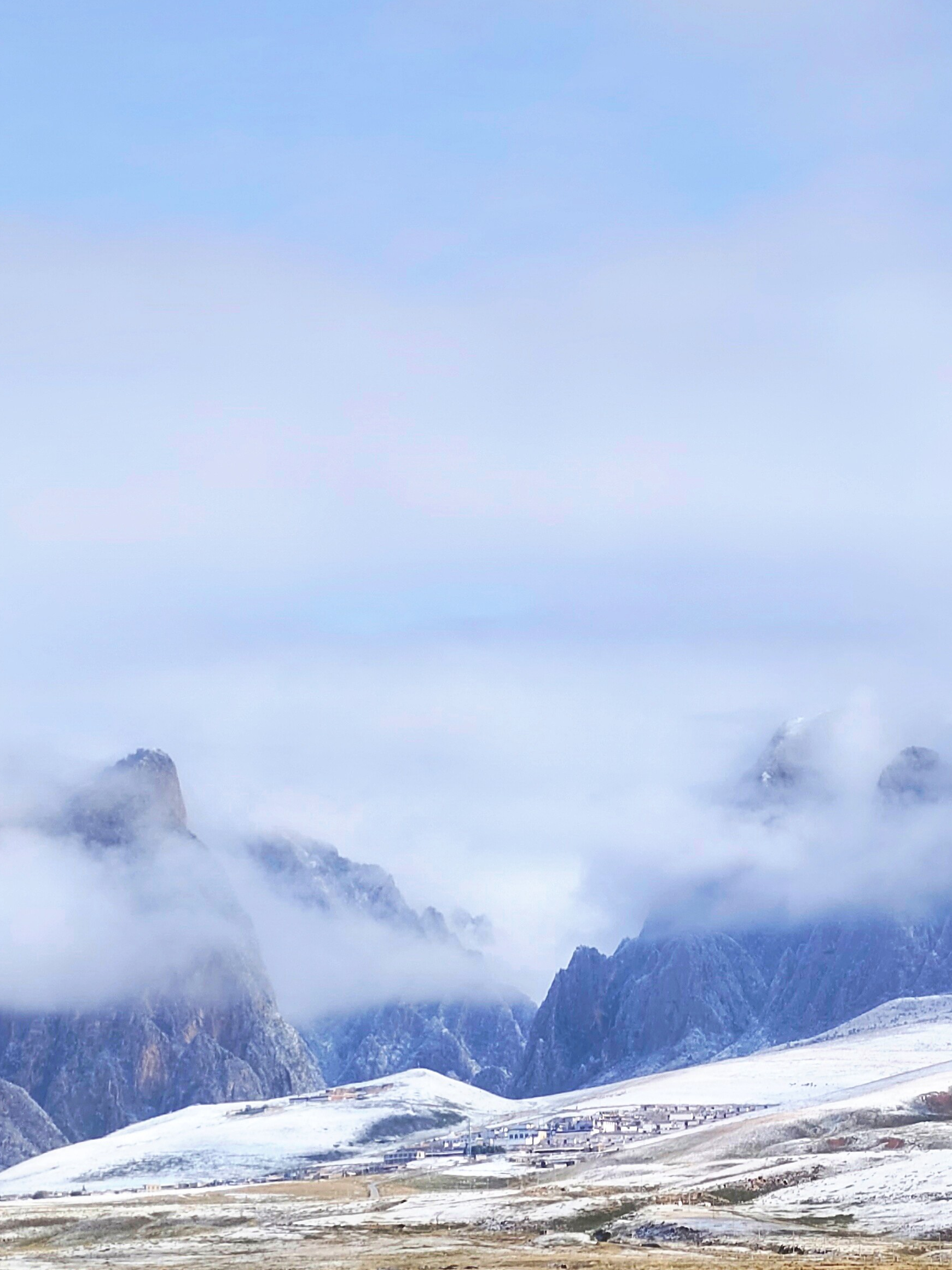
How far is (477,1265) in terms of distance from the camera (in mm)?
179250

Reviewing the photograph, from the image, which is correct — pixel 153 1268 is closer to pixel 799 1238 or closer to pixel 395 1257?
pixel 395 1257

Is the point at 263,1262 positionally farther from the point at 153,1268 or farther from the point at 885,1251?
the point at 885,1251

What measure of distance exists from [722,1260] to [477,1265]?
23.0m

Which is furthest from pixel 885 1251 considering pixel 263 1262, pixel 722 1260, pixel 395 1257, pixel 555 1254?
pixel 263 1262

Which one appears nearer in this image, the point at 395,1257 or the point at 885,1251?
the point at 885,1251

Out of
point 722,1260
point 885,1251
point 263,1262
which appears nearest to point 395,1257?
point 263,1262

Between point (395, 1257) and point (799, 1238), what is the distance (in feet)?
138

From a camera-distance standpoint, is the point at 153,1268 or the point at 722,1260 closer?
the point at 722,1260

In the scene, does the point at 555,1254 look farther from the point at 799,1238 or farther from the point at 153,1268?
the point at 153,1268

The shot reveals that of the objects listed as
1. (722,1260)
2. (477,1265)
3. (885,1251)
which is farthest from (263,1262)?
(885,1251)

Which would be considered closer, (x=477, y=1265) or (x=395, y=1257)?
(x=477, y=1265)

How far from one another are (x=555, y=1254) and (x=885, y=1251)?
33918 millimetres

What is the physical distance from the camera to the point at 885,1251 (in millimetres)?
179750

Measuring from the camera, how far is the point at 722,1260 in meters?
177
